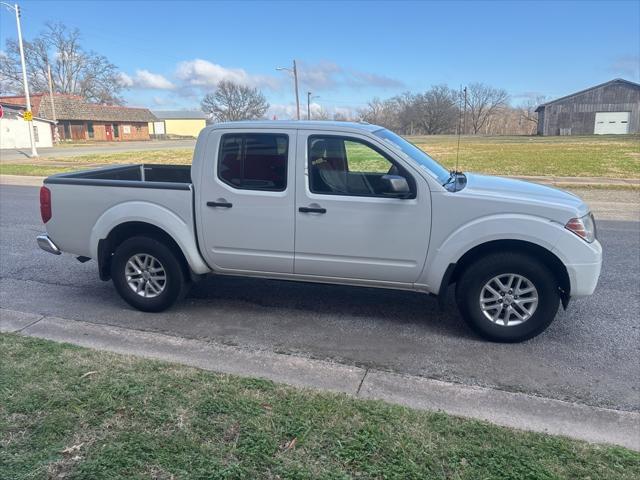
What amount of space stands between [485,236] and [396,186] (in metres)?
0.83

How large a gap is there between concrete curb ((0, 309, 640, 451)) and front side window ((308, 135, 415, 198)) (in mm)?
1490

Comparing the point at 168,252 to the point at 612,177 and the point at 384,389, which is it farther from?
the point at 612,177

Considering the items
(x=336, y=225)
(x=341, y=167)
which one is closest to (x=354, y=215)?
(x=336, y=225)

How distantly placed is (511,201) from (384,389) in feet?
6.06

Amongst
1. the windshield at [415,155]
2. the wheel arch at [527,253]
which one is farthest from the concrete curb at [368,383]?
the windshield at [415,155]

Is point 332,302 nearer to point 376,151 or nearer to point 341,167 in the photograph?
point 341,167

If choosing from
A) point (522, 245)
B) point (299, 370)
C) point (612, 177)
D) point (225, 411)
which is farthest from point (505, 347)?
point (612, 177)

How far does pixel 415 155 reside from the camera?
4820mm

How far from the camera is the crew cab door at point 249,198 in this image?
4.70m

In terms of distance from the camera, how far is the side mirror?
170 inches

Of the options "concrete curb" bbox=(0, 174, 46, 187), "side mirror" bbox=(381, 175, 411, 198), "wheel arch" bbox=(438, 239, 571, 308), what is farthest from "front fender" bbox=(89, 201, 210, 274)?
"concrete curb" bbox=(0, 174, 46, 187)

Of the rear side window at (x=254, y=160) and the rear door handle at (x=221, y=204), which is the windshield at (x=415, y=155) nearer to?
the rear side window at (x=254, y=160)

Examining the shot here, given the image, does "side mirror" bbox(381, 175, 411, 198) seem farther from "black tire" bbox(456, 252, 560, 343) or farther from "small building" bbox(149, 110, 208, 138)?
"small building" bbox(149, 110, 208, 138)

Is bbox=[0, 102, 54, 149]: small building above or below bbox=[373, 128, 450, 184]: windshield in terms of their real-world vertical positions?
above
